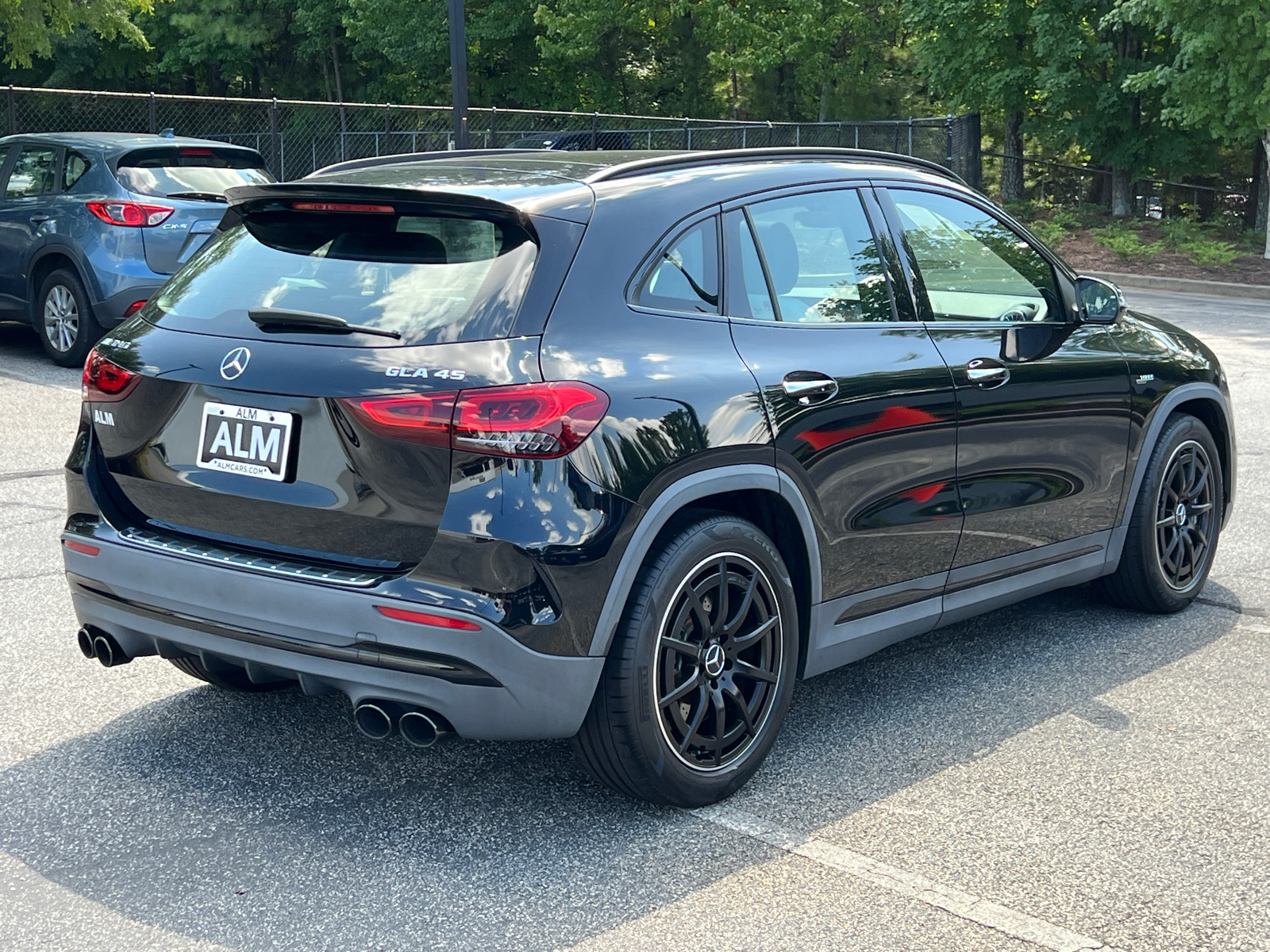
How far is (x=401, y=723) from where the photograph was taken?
140 inches

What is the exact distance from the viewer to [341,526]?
3607 millimetres

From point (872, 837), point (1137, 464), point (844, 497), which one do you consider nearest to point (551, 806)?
point (872, 837)

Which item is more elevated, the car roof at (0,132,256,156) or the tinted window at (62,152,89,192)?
the car roof at (0,132,256,156)

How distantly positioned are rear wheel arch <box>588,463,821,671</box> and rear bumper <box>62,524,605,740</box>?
18cm

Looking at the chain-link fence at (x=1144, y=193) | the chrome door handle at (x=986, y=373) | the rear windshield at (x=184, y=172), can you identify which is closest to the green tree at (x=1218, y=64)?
the chain-link fence at (x=1144, y=193)

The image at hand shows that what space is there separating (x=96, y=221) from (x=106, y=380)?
7942 millimetres

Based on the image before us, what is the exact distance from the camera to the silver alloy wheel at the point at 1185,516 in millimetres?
5727

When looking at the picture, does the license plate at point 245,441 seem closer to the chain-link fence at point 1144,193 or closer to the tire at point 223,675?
the tire at point 223,675

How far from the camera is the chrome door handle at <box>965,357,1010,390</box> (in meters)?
4.70

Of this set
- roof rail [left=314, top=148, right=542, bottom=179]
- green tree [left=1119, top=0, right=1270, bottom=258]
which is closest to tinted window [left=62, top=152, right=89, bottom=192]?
roof rail [left=314, top=148, right=542, bottom=179]

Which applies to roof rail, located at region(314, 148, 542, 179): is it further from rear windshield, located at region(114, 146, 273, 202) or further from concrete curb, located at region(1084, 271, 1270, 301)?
concrete curb, located at region(1084, 271, 1270, 301)

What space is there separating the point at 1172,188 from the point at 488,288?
33.4 m

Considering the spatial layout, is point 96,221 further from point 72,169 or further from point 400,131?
point 400,131

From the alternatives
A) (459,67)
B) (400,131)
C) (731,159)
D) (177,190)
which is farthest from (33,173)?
(400,131)
